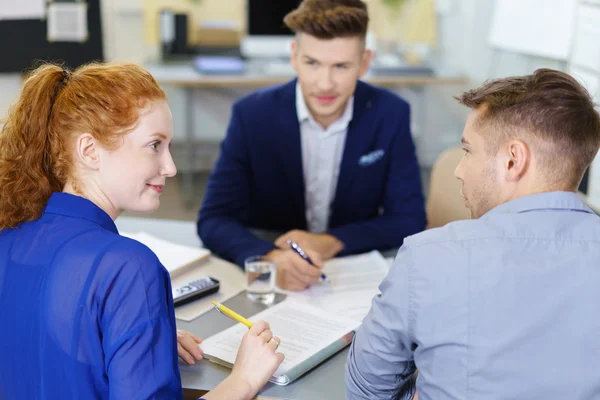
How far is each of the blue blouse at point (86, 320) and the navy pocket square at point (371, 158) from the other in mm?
1174

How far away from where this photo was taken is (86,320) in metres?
1.05

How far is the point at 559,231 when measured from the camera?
1054 mm

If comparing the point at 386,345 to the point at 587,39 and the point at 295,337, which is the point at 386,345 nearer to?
the point at 295,337

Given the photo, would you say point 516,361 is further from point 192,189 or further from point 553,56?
point 192,189

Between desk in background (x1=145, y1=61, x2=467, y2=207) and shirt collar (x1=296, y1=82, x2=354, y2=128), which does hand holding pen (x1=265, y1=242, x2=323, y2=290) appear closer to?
shirt collar (x1=296, y1=82, x2=354, y2=128)

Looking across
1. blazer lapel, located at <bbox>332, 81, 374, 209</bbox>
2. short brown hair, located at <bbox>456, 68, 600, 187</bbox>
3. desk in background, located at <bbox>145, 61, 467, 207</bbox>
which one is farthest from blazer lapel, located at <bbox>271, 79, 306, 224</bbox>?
desk in background, located at <bbox>145, 61, 467, 207</bbox>

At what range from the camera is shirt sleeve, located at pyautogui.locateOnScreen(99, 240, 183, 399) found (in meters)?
1.05

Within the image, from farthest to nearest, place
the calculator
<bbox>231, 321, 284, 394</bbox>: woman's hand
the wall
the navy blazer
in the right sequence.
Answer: the wall → the navy blazer → the calculator → <bbox>231, 321, 284, 394</bbox>: woman's hand

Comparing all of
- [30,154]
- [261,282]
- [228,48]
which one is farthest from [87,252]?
[228,48]

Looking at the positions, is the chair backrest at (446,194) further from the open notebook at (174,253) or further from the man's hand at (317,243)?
the open notebook at (174,253)

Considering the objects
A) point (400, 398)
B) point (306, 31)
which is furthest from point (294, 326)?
point (306, 31)

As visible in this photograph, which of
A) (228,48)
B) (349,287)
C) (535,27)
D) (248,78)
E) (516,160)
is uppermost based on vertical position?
(535,27)

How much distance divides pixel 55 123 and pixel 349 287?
81cm

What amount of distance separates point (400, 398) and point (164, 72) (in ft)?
11.6
